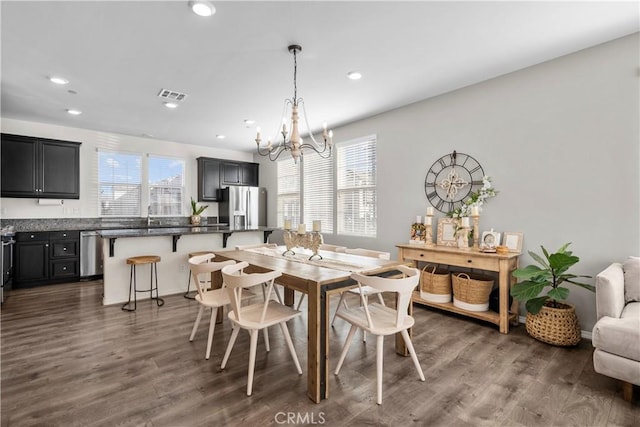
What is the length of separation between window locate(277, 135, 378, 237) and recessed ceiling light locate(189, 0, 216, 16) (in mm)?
3093

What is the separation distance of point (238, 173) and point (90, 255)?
3.28 meters

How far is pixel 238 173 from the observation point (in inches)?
287

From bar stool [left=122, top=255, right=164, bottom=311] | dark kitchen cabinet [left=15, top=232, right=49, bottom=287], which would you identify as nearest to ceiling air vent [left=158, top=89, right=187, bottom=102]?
bar stool [left=122, top=255, right=164, bottom=311]

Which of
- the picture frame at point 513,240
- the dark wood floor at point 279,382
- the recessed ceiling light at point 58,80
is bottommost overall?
the dark wood floor at point 279,382

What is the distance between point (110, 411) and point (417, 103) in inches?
177

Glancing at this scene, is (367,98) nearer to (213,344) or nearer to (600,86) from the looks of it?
(600,86)

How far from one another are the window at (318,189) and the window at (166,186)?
2761 mm

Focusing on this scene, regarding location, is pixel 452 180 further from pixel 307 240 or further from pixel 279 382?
pixel 279 382

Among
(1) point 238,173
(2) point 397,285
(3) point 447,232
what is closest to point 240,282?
(2) point 397,285

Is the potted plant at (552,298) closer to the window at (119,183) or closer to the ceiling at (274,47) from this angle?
the ceiling at (274,47)

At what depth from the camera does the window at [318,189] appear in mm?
5707

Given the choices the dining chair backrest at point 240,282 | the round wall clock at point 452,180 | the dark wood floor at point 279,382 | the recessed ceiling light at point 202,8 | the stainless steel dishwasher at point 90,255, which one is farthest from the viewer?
the stainless steel dishwasher at point 90,255

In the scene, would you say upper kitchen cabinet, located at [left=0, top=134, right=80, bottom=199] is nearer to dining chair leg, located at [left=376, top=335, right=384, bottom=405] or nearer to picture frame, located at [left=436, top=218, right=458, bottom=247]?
dining chair leg, located at [left=376, top=335, right=384, bottom=405]

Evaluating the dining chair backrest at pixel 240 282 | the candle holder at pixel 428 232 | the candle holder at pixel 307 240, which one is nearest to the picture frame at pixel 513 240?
the candle holder at pixel 428 232
